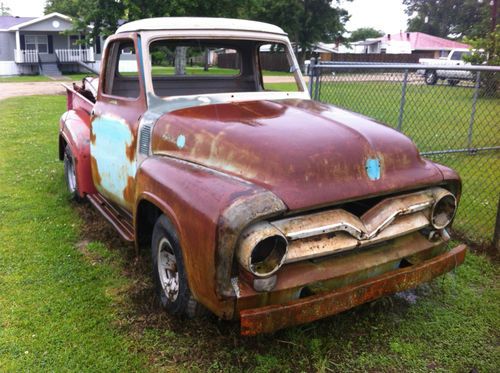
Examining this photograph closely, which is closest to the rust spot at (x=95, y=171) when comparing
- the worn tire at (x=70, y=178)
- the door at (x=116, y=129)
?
the door at (x=116, y=129)

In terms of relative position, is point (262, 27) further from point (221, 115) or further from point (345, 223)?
point (345, 223)

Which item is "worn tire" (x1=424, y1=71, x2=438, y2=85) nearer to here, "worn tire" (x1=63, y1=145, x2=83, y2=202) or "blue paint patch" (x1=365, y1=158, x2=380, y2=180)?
"blue paint patch" (x1=365, y1=158, x2=380, y2=180)

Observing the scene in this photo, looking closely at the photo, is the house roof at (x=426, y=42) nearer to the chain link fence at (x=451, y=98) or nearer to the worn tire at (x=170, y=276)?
the chain link fence at (x=451, y=98)

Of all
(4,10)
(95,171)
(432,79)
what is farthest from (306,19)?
(4,10)

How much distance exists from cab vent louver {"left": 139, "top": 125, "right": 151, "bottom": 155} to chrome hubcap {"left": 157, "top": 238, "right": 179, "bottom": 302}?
2.38 feet

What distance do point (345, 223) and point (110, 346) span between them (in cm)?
161

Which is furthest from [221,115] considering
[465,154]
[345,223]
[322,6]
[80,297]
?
[322,6]

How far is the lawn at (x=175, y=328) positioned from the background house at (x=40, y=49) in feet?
104

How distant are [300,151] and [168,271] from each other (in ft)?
3.91

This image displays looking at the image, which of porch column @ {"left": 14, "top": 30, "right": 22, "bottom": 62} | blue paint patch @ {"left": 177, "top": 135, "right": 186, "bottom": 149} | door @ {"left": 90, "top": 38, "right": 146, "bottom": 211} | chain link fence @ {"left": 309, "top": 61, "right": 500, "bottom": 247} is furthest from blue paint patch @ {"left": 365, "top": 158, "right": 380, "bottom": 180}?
porch column @ {"left": 14, "top": 30, "right": 22, "bottom": 62}

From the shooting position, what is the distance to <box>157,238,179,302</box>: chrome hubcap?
305 cm

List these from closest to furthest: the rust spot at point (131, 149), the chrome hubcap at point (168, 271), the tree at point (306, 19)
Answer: the chrome hubcap at point (168, 271)
the rust spot at point (131, 149)
the tree at point (306, 19)

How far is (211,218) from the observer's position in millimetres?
2367

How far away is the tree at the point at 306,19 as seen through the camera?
36.8 meters
